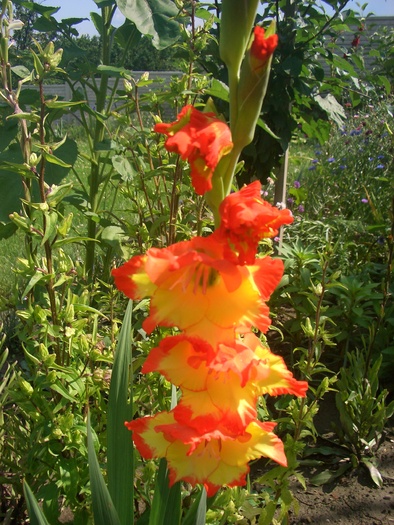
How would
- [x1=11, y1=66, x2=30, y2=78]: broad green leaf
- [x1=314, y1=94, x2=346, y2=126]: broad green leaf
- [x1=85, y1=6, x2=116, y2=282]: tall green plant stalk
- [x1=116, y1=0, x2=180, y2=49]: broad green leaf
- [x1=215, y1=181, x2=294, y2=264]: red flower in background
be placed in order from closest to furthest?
1. [x1=215, y1=181, x2=294, y2=264]: red flower in background
2. [x1=11, y1=66, x2=30, y2=78]: broad green leaf
3. [x1=116, y1=0, x2=180, y2=49]: broad green leaf
4. [x1=85, y1=6, x2=116, y2=282]: tall green plant stalk
5. [x1=314, y1=94, x2=346, y2=126]: broad green leaf

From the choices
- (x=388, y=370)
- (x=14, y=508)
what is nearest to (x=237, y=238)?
(x=14, y=508)

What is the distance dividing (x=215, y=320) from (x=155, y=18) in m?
1.52

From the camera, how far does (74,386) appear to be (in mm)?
1218

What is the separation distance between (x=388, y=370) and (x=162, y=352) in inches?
71.6

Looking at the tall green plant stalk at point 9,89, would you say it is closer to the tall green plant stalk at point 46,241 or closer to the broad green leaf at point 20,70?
the tall green plant stalk at point 46,241

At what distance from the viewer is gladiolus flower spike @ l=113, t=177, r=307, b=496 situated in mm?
592

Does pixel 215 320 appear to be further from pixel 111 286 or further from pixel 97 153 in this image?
pixel 97 153

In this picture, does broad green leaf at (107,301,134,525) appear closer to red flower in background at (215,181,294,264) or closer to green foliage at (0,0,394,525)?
green foliage at (0,0,394,525)

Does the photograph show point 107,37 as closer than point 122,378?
No

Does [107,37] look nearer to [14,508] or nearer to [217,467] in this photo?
[14,508]

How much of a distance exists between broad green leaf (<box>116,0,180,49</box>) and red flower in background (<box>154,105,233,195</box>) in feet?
4.21

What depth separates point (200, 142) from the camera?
58cm

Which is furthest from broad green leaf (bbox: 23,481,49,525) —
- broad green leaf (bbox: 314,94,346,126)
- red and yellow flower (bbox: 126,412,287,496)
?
broad green leaf (bbox: 314,94,346,126)

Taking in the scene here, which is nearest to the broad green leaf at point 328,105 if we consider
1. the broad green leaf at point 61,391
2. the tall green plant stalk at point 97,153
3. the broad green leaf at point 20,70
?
the tall green plant stalk at point 97,153
